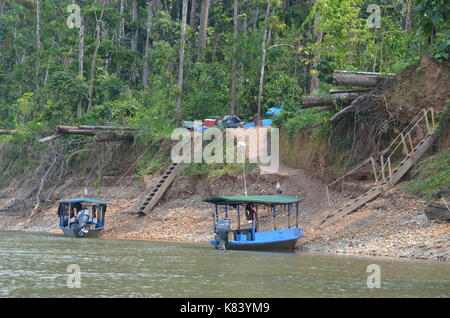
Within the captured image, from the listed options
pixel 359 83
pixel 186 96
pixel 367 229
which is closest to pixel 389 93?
pixel 359 83

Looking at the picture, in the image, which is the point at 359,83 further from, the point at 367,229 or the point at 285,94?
the point at 285,94

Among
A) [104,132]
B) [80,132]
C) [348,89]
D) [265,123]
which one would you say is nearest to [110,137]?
[104,132]

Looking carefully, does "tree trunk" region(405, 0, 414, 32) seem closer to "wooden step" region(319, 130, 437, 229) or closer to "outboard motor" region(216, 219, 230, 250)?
"wooden step" region(319, 130, 437, 229)

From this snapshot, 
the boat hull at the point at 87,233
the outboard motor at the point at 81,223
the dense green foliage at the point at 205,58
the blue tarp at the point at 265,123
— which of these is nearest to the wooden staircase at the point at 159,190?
the boat hull at the point at 87,233

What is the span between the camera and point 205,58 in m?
53.3

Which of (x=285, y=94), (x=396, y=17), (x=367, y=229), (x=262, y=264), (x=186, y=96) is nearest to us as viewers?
(x=262, y=264)

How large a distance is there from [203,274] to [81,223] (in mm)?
15417

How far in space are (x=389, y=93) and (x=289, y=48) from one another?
49.0ft

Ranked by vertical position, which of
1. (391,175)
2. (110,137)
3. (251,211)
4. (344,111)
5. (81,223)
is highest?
(344,111)

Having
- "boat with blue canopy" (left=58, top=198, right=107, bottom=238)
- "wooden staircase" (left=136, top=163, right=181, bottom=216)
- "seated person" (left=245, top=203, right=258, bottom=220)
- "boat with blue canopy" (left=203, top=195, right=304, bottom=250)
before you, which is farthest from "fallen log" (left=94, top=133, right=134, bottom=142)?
"seated person" (left=245, top=203, right=258, bottom=220)

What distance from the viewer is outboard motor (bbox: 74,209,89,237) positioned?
35250 mm

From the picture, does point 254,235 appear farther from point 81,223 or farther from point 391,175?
point 81,223

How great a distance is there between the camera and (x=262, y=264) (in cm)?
2362

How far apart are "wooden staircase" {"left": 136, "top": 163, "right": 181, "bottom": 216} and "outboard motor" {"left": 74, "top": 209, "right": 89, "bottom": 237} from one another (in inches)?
119
